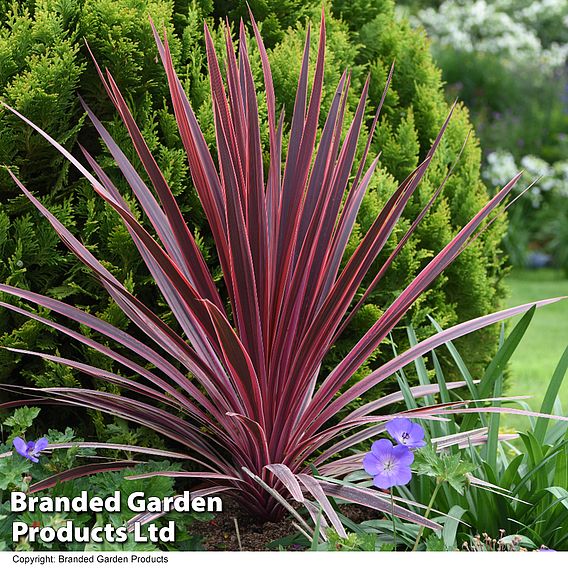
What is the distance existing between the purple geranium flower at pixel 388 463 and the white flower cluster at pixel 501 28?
991 centimetres

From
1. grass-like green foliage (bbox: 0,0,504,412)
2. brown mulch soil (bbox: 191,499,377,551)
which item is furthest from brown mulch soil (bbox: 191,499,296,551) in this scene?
grass-like green foliage (bbox: 0,0,504,412)

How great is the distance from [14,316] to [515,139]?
25.8 ft

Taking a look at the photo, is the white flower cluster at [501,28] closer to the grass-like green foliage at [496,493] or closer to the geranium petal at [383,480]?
the grass-like green foliage at [496,493]

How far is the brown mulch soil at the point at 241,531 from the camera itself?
1987mm

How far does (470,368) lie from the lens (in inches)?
107

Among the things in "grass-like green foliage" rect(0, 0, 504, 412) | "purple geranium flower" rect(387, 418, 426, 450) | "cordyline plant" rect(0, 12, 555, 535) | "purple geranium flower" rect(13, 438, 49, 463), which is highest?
"grass-like green foliage" rect(0, 0, 504, 412)

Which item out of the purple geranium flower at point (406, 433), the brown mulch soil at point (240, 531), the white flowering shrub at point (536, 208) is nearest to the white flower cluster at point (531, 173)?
the white flowering shrub at point (536, 208)

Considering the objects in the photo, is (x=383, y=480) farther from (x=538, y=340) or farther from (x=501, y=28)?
(x=501, y=28)

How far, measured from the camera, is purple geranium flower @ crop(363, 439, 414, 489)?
170 centimetres

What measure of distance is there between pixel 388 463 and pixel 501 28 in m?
12.0

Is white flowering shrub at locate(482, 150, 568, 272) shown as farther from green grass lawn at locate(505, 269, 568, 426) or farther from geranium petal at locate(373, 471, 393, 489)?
geranium petal at locate(373, 471, 393, 489)

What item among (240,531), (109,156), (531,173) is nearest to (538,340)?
(531,173)

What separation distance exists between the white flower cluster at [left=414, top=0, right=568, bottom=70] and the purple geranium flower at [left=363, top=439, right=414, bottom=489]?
991cm

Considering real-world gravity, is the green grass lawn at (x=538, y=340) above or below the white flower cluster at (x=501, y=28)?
below
